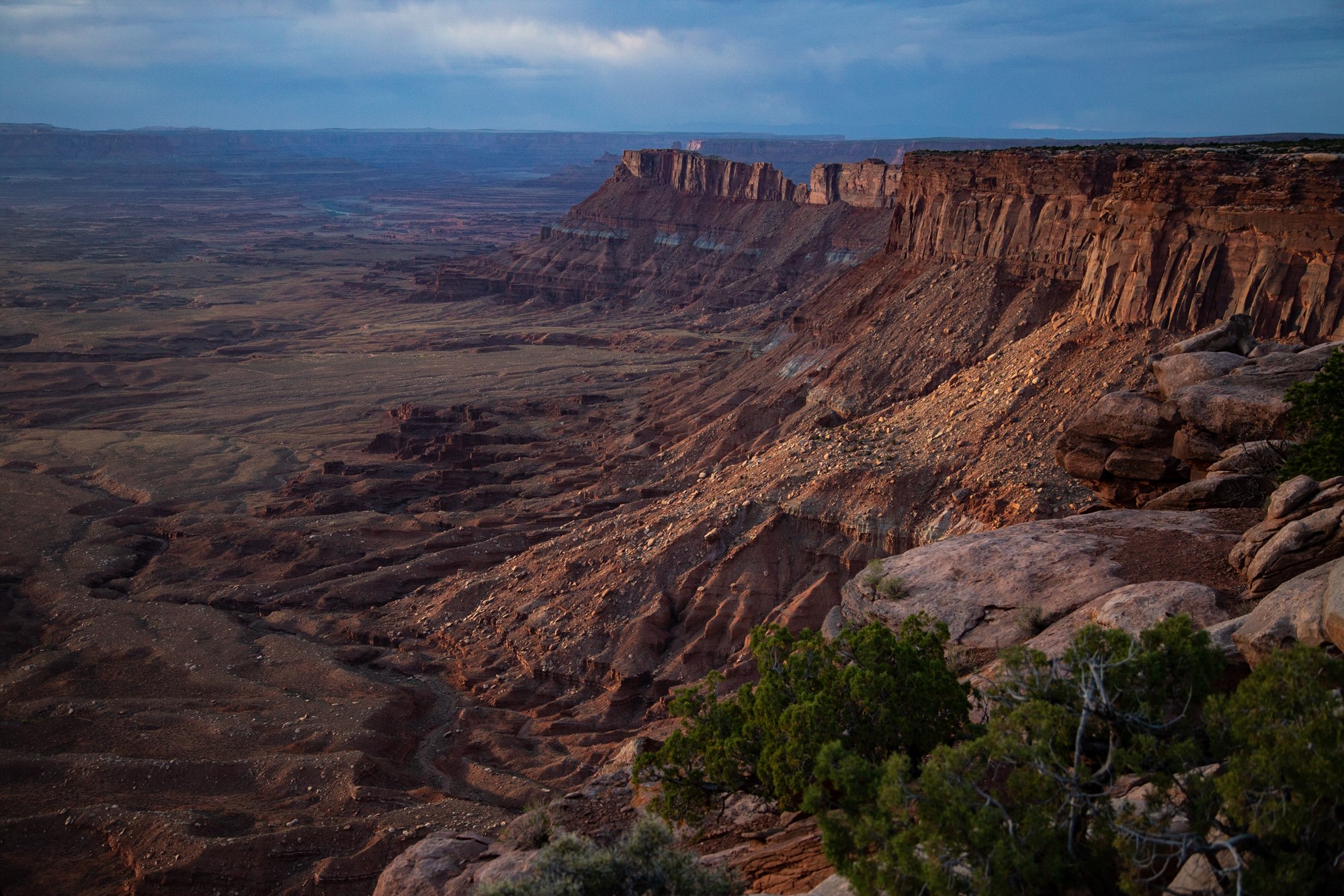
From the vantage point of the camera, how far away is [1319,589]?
11.1m

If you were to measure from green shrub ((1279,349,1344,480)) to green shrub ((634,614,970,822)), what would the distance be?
7541 mm

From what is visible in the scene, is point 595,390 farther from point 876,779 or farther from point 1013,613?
point 876,779

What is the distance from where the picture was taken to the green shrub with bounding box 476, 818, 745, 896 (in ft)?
34.9

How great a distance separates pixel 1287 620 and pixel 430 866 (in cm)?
1183

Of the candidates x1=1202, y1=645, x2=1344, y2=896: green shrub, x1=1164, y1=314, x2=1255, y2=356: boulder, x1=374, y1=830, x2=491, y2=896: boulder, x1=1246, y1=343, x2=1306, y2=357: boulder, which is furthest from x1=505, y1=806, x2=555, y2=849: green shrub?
x1=1246, y1=343, x2=1306, y2=357: boulder

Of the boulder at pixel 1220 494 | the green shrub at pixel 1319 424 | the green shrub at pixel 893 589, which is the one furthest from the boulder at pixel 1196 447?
the green shrub at pixel 893 589

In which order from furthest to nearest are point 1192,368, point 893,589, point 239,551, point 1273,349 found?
1. point 239,551
2. point 1273,349
3. point 1192,368
4. point 893,589

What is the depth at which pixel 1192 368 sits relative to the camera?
20219 millimetres

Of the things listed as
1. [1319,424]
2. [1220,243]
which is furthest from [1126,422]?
[1220,243]

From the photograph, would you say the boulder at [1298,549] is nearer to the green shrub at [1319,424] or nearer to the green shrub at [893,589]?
the green shrub at [1319,424]

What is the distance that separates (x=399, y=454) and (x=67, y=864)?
106ft

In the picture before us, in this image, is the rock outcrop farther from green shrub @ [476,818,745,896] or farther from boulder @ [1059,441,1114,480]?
green shrub @ [476,818,745,896]

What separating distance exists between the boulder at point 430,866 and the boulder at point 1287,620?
1089cm

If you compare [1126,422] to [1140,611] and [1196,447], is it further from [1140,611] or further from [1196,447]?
[1140,611]
